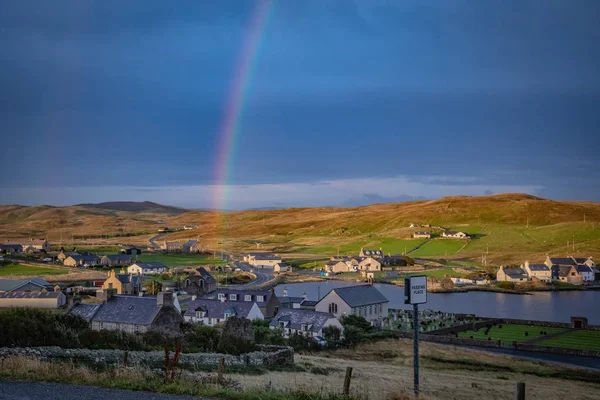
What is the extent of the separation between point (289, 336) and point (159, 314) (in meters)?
10.4

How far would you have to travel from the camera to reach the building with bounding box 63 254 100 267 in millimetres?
105562

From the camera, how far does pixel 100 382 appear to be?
13477 mm

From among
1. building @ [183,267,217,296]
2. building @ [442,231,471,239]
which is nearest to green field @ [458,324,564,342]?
building @ [183,267,217,296]

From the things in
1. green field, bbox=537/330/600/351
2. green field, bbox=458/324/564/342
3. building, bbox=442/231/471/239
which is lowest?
green field, bbox=537/330/600/351

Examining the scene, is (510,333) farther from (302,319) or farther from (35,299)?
(35,299)

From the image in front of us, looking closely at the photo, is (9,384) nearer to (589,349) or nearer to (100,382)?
(100,382)

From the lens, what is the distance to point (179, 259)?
12231cm

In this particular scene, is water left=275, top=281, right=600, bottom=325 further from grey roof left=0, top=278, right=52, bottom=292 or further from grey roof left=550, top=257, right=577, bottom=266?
grey roof left=0, top=278, right=52, bottom=292

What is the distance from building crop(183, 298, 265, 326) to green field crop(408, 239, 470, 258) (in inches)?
3267

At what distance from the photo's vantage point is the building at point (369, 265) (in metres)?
115

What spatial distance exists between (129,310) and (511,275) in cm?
7748

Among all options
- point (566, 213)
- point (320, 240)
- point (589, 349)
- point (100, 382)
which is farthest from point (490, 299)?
point (566, 213)

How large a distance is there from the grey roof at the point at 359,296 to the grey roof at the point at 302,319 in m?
10.0

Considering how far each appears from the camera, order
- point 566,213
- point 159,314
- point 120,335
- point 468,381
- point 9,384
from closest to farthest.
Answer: point 9,384 < point 120,335 < point 468,381 < point 159,314 < point 566,213
